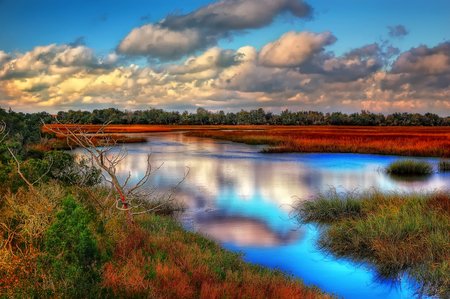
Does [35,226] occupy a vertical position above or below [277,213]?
Answer: above

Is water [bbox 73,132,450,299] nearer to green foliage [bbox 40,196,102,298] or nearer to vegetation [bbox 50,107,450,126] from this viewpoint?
green foliage [bbox 40,196,102,298]

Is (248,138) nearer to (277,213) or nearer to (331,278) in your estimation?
(277,213)

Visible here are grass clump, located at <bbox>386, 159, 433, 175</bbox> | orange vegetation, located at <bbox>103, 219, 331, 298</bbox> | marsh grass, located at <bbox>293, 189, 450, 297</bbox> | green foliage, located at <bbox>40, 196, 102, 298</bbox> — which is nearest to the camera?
green foliage, located at <bbox>40, 196, 102, 298</bbox>

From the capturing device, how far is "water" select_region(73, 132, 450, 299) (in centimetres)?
878

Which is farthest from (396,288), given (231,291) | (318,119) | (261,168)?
(318,119)

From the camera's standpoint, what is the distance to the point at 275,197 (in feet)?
59.6

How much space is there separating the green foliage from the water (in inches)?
213

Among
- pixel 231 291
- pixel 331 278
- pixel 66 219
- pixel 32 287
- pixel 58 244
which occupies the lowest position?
pixel 331 278

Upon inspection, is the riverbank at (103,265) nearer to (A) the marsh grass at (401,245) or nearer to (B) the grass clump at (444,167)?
(A) the marsh grass at (401,245)

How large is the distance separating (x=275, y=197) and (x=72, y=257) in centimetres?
1403

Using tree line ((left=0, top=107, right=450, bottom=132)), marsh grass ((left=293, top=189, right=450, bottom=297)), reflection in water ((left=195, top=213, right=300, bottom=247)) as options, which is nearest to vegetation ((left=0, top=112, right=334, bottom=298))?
reflection in water ((left=195, top=213, right=300, bottom=247))

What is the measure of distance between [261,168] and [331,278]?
2004cm

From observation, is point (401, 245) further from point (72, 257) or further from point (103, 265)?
point (72, 257)

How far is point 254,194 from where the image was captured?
62.3ft
